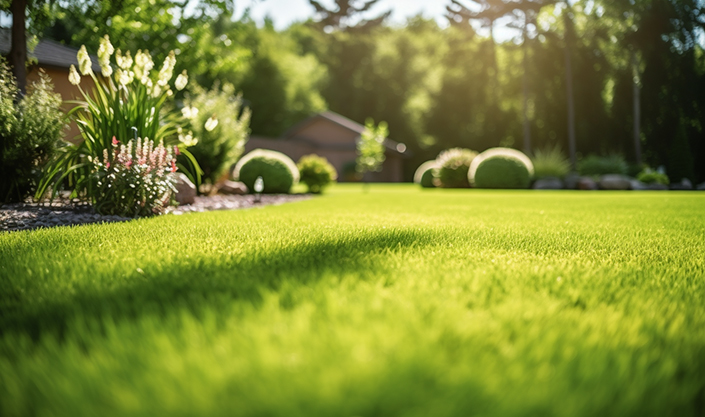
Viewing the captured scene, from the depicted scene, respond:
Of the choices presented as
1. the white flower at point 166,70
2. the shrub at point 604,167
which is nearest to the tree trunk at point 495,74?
the shrub at point 604,167

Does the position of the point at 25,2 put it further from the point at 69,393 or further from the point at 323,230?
the point at 69,393

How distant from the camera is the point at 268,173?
1514 cm

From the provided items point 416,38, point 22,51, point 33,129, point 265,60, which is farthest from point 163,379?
point 416,38

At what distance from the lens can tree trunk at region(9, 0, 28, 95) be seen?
8594mm

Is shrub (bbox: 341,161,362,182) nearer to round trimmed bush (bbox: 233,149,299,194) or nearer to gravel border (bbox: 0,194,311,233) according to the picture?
round trimmed bush (bbox: 233,149,299,194)

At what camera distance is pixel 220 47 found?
51.9 feet

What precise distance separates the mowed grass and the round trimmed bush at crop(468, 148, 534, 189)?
56.1 feet

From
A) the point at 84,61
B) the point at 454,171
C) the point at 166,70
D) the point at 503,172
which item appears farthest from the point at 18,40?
the point at 503,172

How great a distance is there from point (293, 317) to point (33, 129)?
6.95 m

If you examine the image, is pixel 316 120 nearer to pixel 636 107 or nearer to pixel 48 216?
pixel 636 107

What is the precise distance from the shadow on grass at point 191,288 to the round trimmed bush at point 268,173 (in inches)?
459

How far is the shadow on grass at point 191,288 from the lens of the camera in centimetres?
224

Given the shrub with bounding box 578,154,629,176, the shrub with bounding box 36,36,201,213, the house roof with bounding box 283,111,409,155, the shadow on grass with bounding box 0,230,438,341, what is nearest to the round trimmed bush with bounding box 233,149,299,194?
the shrub with bounding box 36,36,201,213

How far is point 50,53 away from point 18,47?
325 centimetres
